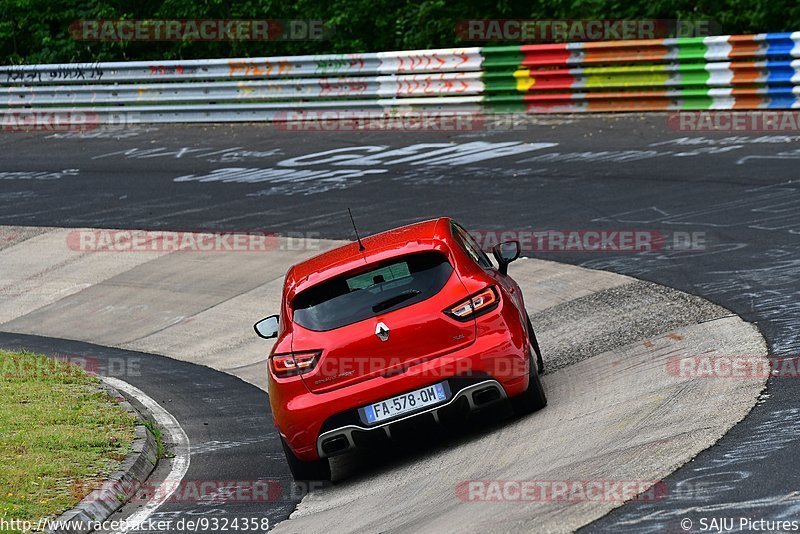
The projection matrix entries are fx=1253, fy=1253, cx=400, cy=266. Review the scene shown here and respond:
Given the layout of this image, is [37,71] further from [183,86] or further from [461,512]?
[461,512]

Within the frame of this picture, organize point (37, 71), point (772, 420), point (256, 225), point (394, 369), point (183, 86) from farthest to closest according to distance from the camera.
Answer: point (37, 71)
point (183, 86)
point (256, 225)
point (394, 369)
point (772, 420)

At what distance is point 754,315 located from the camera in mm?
10891

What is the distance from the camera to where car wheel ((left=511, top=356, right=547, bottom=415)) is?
29.6 feet

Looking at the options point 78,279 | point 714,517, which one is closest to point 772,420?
point 714,517

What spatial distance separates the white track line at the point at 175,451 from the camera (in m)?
8.57

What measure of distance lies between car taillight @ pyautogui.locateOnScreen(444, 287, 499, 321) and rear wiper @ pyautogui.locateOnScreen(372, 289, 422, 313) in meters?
0.27

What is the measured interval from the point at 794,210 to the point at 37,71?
20535mm

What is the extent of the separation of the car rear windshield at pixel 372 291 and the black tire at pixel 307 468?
937 millimetres

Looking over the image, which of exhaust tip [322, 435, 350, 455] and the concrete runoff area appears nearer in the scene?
the concrete runoff area

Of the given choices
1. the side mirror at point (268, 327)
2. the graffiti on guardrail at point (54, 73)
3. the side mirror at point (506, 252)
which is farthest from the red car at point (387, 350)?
the graffiti on guardrail at point (54, 73)

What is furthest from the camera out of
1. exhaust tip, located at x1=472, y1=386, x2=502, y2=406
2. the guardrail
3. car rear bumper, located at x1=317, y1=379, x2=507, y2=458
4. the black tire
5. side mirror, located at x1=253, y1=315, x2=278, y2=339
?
the guardrail

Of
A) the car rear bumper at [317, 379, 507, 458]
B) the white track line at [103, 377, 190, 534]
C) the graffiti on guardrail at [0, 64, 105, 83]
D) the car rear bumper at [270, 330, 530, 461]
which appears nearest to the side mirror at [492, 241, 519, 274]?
the car rear bumper at [270, 330, 530, 461]

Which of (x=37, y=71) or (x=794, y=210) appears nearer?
(x=794, y=210)

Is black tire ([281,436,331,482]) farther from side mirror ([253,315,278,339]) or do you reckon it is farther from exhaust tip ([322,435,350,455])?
side mirror ([253,315,278,339])
